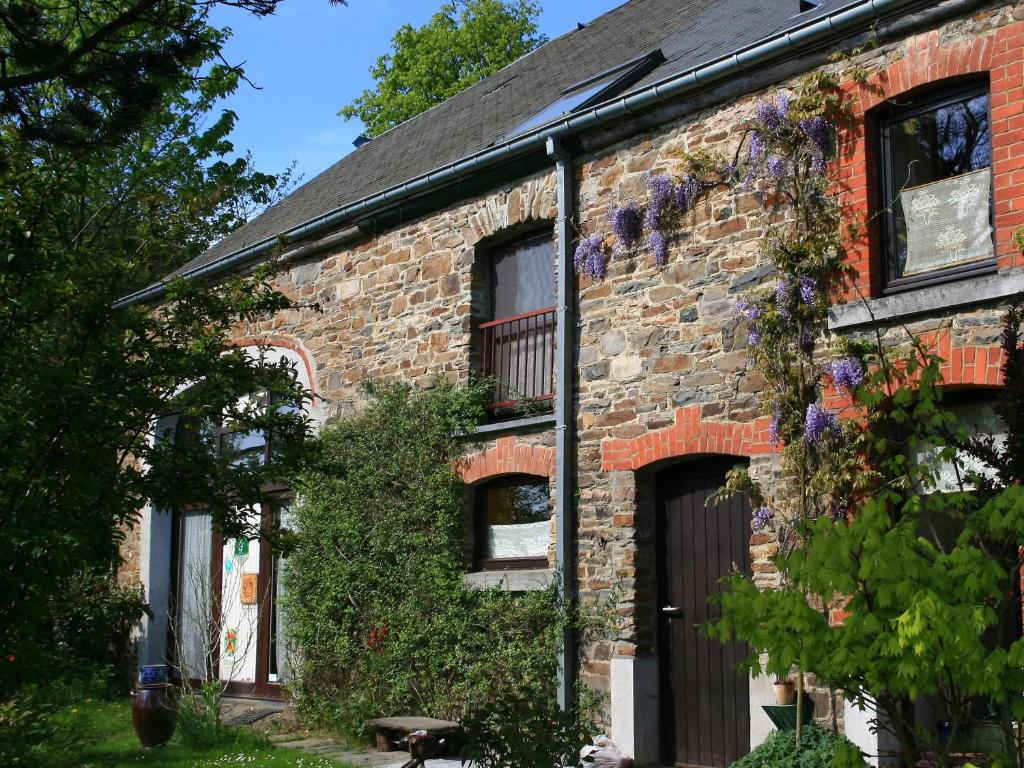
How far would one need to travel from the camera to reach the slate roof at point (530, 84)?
9.62 metres

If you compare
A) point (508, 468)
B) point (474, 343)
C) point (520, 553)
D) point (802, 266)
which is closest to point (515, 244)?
point (474, 343)

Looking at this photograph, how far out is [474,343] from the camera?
1073 centimetres

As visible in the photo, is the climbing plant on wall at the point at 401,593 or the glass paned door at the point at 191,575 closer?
the climbing plant on wall at the point at 401,593

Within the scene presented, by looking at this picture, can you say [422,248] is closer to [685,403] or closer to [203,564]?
[685,403]

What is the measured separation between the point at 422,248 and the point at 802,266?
459 cm

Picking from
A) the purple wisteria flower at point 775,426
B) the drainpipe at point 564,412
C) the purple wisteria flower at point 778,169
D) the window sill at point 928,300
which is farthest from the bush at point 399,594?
the purple wisteria flower at point 778,169

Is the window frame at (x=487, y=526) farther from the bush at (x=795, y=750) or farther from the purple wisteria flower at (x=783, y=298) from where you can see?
the bush at (x=795, y=750)

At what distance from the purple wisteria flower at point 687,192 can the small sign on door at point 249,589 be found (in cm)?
747

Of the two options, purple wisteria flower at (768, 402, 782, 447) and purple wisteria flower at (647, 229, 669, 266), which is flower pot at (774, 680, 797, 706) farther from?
purple wisteria flower at (647, 229, 669, 266)

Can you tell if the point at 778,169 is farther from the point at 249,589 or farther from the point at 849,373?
the point at 249,589

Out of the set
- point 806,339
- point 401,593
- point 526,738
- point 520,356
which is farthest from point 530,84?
point 526,738

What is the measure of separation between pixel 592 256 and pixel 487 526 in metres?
2.68

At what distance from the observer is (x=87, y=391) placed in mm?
5566

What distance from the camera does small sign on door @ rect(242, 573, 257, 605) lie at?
44.9 ft
